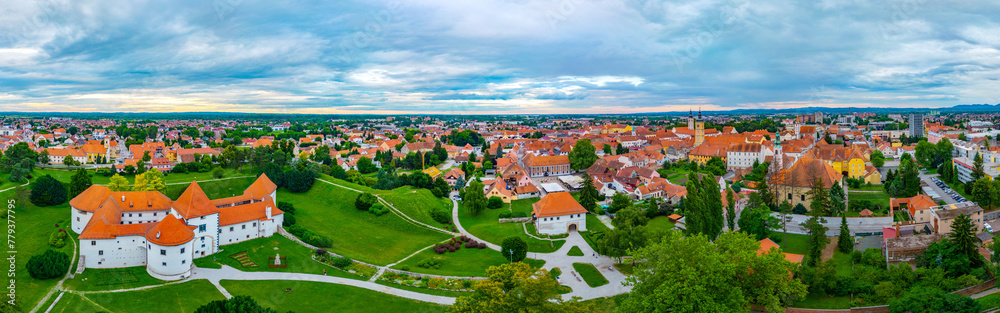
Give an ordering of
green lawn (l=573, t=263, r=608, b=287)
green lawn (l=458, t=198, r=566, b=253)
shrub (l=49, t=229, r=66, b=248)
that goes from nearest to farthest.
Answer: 1. green lawn (l=573, t=263, r=608, b=287)
2. shrub (l=49, t=229, r=66, b=248)
3. green lawn (l=458, t=198, r=566, b=253)

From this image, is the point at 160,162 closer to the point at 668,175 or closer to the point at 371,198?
the point at 371,198

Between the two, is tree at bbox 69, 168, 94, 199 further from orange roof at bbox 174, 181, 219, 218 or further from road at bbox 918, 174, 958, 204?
road at bbox 918, 174, 958, 204

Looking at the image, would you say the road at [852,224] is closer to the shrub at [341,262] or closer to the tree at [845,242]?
the tree at [845,242]

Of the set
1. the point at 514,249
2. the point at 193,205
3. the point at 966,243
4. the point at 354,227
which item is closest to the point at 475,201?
the point at 354,227

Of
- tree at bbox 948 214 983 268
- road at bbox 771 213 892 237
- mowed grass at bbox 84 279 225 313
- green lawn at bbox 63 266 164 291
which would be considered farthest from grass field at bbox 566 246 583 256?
green lawn at bbox 63 266 164 291

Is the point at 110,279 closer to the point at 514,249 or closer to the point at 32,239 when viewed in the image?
the point at 32,239

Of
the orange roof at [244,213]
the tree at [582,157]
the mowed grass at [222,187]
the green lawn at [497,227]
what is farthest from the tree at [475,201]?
the tree at [582,157]

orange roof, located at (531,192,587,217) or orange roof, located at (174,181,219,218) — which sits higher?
orange roof, located at (174,181,219,218)
